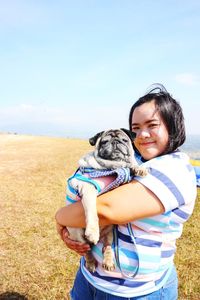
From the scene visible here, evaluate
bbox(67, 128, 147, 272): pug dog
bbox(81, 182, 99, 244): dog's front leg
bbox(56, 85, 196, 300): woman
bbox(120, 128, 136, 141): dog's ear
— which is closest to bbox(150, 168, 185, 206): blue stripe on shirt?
bbox(56, 85, 196, 300): woman

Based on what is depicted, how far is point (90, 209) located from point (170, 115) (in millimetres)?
1069

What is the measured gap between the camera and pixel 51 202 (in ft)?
44.1

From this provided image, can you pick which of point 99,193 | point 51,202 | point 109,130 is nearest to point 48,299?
point 109,130

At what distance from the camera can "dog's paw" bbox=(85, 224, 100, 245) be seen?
9.01 feet

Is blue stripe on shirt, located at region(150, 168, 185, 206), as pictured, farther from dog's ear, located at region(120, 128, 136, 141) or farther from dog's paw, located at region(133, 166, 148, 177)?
dog's ear, located at region(120, 128, 136, 141)

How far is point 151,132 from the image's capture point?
2.91 m

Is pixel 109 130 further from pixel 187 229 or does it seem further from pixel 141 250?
pixel 187 229

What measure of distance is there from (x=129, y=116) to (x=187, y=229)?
780 cm

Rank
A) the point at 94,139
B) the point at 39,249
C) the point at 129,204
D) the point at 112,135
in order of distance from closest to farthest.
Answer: the point at 129,204, the point at 112,135, the point at 94,139, the point at 39,249

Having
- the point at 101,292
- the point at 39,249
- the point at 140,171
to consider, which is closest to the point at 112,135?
the point at 140,171

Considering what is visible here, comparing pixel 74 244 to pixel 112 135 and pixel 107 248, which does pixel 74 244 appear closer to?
pixel 107 248

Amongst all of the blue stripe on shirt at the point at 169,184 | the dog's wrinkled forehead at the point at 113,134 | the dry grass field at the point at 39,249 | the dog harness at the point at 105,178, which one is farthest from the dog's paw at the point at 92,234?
the dry grass field at the point at 39,249

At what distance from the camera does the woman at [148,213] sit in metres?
2.52

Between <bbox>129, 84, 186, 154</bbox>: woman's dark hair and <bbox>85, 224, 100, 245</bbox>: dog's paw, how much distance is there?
0.90 metres
